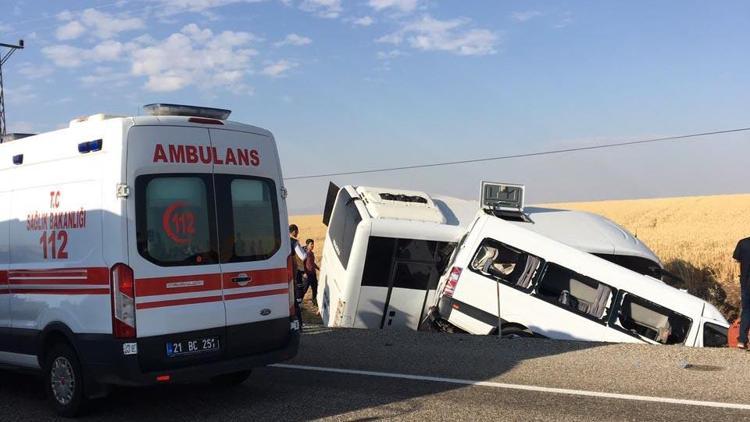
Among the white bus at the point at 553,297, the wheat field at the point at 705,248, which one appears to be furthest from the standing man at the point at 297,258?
the wheat field at the point at 705,248

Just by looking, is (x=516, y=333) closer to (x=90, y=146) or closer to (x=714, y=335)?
(x=714, y=335)

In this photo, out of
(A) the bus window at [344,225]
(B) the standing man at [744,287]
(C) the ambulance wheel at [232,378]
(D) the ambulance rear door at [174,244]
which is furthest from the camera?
(A) the bus window at [344,225]

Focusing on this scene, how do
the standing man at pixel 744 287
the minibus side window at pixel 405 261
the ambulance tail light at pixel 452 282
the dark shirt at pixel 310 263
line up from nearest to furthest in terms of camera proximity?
1. the standing man at pixel 744 287
2. the ambulance tail light at pixel 452 282
3. the minibus side window at pixel 405 261
4. the dark shirt at pixel 310 263

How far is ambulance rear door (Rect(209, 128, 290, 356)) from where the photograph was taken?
6.41m

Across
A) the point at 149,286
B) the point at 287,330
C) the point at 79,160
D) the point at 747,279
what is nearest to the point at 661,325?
the point at 747,279

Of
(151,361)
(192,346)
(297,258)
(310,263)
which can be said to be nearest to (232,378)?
(192,346)

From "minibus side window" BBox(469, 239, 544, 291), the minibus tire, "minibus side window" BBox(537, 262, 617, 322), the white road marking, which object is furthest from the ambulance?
"minibus side window" BBox(537, 262, 617, 322)

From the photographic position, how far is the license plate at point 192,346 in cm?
601

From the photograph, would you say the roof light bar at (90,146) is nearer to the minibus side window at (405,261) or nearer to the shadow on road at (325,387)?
the shadow on road at (325,387)

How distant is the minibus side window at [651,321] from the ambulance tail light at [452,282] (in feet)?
7.34

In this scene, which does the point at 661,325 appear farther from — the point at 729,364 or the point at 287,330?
the point at 287,330

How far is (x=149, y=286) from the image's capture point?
5.91m

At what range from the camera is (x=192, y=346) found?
6.12 metres

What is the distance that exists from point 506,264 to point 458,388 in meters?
3.89
